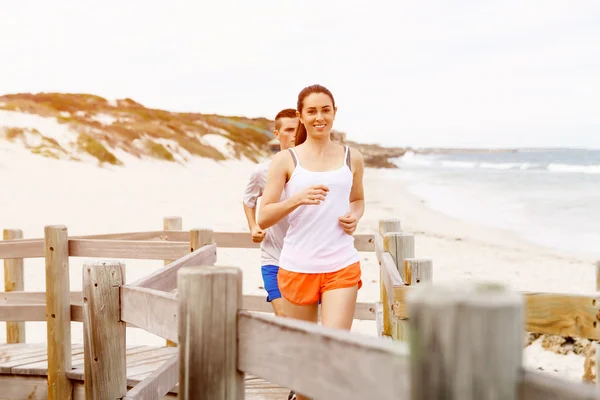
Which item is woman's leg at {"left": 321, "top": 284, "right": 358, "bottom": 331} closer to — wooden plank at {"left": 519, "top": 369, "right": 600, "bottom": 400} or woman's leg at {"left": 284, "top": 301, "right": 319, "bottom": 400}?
woman's leg at {"left": 284, "top": 301, "right": 319, "bottom": 400}

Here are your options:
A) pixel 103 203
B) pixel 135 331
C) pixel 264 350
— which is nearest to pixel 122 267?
pixel 264 350

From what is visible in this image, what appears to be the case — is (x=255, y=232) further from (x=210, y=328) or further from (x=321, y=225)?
(x=210, y=328)

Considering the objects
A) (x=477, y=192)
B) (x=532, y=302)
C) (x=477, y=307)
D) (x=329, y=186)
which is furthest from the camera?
(x=477, y=192)

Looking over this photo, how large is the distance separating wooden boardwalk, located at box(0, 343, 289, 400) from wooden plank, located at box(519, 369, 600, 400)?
3.43m

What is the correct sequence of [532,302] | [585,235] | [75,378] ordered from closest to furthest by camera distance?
[532,302] → [75,378] → [585,235]

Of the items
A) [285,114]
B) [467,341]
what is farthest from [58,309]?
[467,341]

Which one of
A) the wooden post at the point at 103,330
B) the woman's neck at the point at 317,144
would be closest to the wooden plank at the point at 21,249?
the wooden post at the point at 103,330

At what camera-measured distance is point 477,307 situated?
44.5 inches

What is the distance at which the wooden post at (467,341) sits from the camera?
1.14 m

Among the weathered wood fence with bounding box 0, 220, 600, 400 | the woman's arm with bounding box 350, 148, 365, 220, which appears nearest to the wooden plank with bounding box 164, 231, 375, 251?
the weathered wood fence with bounding box 0, 220, 600, 400

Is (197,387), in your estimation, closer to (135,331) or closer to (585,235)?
(135,331)

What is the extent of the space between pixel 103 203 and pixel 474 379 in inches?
871

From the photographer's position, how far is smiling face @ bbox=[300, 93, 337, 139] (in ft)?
10.7

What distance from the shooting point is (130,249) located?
4820mm
